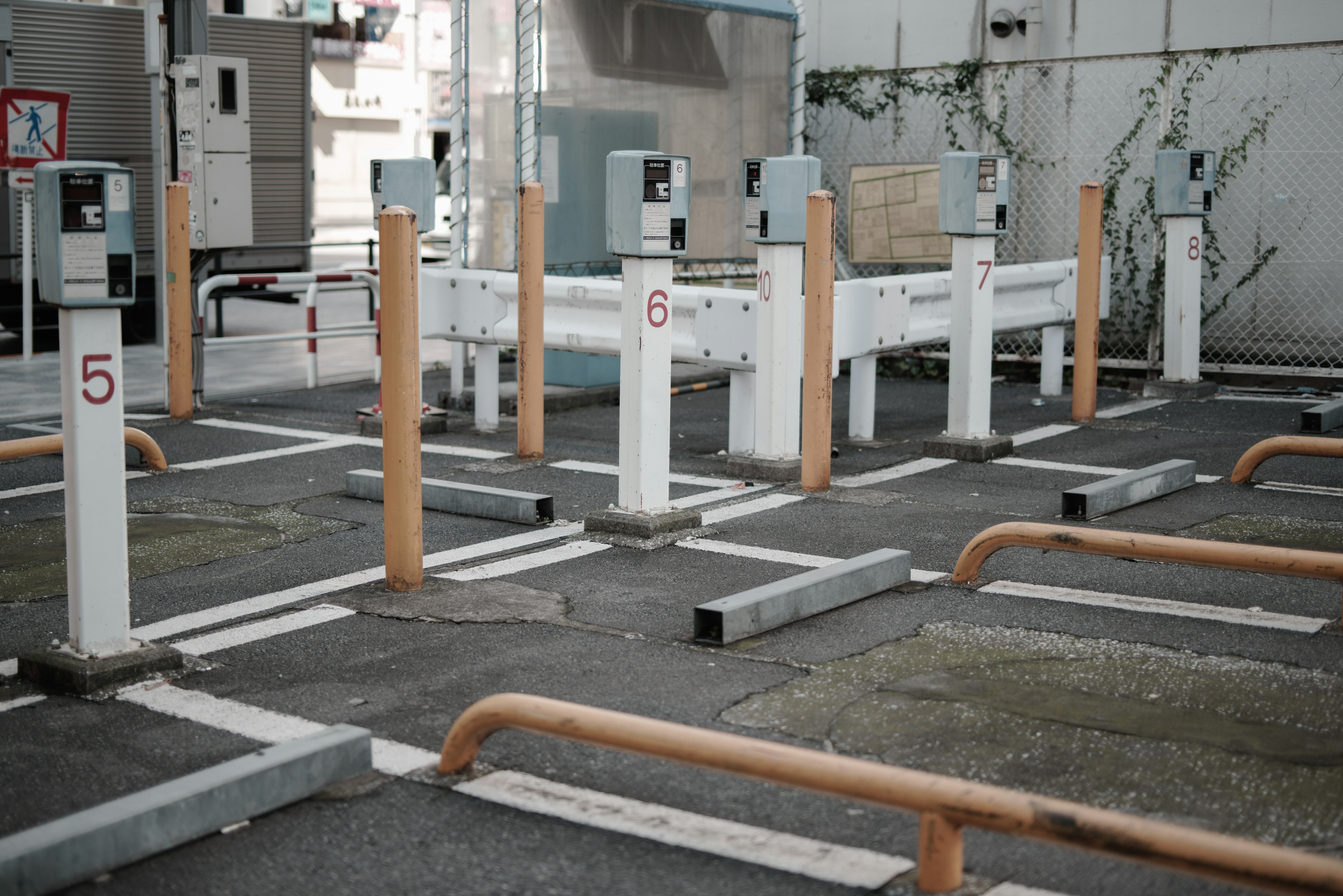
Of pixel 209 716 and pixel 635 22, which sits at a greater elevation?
pixel 635 22

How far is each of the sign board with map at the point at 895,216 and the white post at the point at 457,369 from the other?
4.61 m

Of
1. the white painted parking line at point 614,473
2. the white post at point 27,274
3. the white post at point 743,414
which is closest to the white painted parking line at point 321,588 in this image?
the white painted parking line at point 614,473

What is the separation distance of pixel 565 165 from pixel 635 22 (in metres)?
1.55

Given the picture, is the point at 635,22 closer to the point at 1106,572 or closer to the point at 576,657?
the point at 1106,572

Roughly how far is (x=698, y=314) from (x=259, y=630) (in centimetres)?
417

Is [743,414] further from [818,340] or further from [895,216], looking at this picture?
[895,216]

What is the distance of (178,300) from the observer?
10609 mm

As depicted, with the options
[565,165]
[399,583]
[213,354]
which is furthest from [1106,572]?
[213,354]

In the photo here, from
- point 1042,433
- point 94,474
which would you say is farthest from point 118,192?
point 1042,433

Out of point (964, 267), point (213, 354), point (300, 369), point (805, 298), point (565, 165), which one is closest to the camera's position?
point (805, 298)

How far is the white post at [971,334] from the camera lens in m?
8.95

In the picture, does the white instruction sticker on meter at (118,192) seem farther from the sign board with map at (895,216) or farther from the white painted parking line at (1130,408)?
the sign board with map at (895,216)

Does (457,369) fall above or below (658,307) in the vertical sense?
below

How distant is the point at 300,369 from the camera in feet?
46.3
